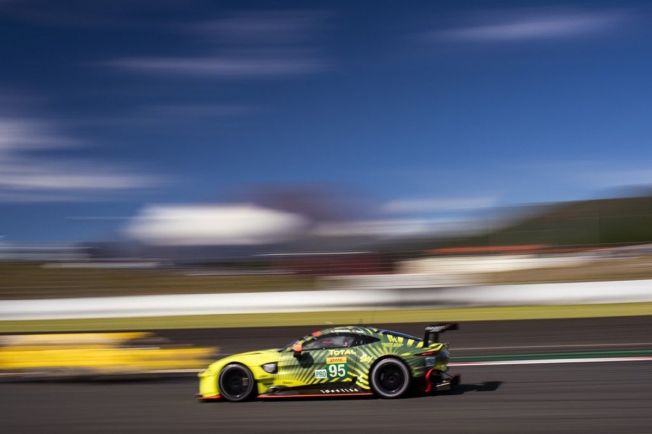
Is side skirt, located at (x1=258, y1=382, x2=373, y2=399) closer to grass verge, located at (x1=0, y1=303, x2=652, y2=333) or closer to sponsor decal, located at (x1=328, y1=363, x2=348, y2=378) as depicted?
sponsor decal, located at (x1=328, y1=363, x2=348, y2=378)

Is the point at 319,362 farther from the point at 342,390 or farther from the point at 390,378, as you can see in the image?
the point at 390,378

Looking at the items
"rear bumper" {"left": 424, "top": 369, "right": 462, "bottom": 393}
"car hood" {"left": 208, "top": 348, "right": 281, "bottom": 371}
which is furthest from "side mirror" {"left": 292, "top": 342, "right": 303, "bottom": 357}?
"rear bumper" {"left": 424, "top": 369, "right": 462, "bottom": 393}

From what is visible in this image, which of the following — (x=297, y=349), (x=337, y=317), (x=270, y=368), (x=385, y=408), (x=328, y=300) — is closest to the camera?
(x=385, y=408)

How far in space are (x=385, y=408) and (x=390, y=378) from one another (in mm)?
637

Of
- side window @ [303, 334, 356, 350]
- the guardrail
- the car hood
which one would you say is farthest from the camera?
the guardrail

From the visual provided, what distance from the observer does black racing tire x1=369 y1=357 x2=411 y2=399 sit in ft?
28.2

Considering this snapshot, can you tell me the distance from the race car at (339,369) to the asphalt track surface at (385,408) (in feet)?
0.47

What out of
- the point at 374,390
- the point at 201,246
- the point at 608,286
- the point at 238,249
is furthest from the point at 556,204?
the point at 374,390

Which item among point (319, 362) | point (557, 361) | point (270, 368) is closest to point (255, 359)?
point (270, 368)

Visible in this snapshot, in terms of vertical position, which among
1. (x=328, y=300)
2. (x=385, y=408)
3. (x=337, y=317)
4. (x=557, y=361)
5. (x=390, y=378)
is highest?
(x=328, y=300)

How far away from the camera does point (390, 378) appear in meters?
8.66

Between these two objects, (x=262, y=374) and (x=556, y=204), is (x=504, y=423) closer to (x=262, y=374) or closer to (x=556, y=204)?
(x=262, y=374)

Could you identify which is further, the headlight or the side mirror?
the headlight

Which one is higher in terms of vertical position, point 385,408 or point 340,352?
point 340,352
